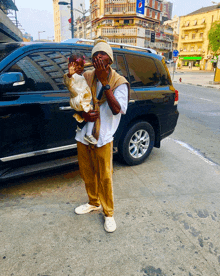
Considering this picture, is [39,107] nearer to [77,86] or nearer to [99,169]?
[77,86]

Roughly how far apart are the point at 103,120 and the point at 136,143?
5.83ft

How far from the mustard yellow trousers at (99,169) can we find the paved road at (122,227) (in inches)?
13.1

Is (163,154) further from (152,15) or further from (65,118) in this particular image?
(152,15)

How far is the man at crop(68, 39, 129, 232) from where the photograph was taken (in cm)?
195

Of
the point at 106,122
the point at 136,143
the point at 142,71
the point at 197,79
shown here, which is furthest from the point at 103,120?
the point at 197,79

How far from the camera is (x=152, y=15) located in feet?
267

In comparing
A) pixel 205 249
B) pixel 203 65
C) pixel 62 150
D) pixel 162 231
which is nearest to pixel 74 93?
pixel 62 150

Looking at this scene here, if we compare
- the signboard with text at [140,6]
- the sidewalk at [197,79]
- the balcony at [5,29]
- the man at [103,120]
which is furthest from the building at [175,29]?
the man at [103,120]

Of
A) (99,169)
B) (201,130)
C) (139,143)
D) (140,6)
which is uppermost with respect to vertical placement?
(140,6)

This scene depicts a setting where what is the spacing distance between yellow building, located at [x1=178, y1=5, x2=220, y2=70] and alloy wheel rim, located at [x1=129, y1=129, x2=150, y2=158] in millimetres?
65290

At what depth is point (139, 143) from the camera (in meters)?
3.93

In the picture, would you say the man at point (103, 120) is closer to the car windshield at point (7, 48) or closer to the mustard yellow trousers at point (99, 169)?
the mustard yellow trousers at point (99, 169)

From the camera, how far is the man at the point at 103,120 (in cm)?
195

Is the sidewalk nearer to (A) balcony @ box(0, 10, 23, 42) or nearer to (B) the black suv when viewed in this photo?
(A) balcony @ box(0, 10, 23, 42)
